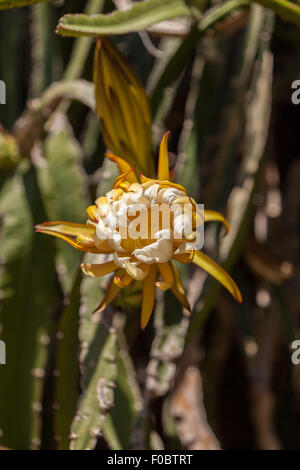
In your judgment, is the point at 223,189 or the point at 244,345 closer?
the point at 223,189

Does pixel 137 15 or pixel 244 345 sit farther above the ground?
pixel 137 15

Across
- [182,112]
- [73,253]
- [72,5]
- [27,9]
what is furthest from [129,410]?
[27,9]

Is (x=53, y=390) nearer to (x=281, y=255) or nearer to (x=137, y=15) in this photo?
(x=281, y=255)

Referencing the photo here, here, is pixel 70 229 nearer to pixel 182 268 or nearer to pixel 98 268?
pixel 98 268

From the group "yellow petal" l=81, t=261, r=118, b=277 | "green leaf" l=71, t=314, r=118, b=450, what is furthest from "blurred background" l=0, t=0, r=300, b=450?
"yellow petal" l=81, t=261, r=118, b=277

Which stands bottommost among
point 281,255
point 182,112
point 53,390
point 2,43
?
point 53,390

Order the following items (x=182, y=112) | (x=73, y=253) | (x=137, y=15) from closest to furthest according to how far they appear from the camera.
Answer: (x=137, y=15) < (x=73, y=253) < (x=182, y=112)

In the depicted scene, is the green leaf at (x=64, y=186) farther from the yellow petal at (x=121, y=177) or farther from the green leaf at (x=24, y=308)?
the yellow petal at (x=121, y=177)
